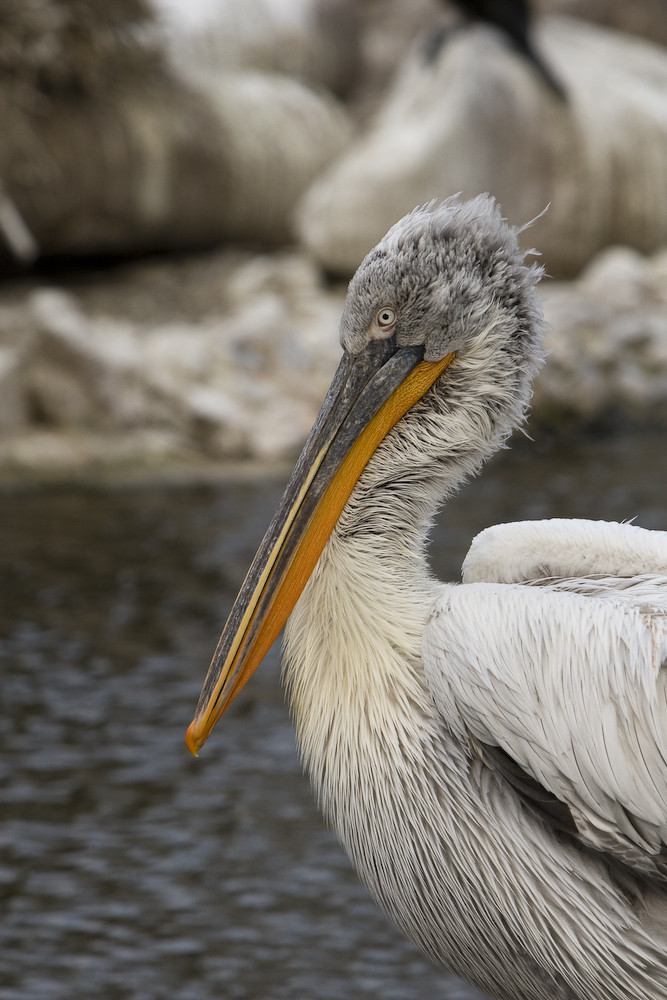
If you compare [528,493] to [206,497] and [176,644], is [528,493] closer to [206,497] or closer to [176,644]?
[206,497]

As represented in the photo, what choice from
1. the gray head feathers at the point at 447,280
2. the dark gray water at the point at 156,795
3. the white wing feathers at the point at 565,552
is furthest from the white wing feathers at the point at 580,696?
the dark gray water at the point at 156,795

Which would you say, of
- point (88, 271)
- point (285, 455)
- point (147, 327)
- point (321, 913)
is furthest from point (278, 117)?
point (321, 913)

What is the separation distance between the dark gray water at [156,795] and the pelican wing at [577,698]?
4.56 feet

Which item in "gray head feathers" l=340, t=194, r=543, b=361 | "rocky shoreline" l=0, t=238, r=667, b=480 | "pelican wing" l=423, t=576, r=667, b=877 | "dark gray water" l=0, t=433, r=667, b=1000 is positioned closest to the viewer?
"pelican wing" l=423, t=576, r=667, b=877

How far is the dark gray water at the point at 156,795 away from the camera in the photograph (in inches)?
145

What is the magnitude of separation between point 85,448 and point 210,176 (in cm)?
413

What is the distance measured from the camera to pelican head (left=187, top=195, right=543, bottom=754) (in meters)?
2.77

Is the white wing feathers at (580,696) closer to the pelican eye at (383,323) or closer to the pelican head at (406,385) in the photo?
the pelican head at (406,385)

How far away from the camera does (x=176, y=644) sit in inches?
231

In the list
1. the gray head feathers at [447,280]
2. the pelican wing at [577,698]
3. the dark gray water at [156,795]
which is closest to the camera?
the pelican wing at [577,698]

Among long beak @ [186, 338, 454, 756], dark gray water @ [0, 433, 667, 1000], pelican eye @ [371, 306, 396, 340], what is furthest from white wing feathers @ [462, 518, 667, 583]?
dark gray water @ [0, 433, 667, 1000]

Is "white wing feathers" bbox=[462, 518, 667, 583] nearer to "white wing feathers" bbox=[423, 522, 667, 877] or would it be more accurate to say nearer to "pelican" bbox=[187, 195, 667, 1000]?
"pelican" bbox=[187, 195, 667, 1000]

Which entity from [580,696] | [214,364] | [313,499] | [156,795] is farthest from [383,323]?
[214,364]

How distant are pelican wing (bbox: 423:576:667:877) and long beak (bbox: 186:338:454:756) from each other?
1.36 ft
